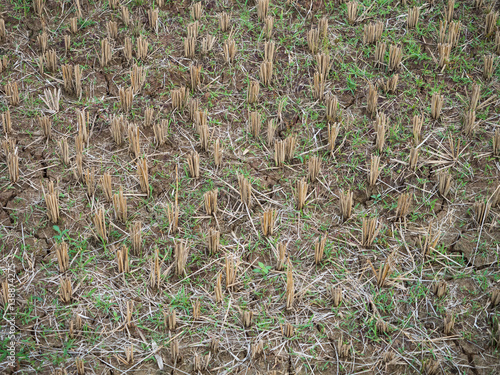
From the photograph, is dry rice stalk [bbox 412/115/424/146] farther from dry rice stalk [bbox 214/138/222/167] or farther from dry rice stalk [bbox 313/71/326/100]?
dry rice stalk [bbox 214/138/222/167]

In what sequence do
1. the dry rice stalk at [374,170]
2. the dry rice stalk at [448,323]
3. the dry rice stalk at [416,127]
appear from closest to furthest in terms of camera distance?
the dry rice stalk at [448,323]
the dry rice stalk at [374,170]
the dry rice stalk at [416,127]

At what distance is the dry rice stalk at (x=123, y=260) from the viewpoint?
10.7 feet

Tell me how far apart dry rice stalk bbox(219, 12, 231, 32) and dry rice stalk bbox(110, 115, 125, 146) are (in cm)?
127

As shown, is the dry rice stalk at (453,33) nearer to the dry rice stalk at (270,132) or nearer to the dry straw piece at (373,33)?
the dry straw piece at (373,33)

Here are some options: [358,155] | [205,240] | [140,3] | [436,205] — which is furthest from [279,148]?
[140,3]

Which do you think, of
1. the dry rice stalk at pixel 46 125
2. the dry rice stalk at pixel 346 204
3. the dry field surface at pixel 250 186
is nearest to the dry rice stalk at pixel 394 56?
the dry field surface at pixel 250 186

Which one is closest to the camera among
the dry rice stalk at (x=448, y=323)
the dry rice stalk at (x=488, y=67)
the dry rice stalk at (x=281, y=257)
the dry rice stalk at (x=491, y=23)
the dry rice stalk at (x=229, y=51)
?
the dry rice stalk at (x=448, y=323)

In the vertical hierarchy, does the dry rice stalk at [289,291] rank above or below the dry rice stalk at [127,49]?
below

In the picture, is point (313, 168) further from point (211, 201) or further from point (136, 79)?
point (136, 79)

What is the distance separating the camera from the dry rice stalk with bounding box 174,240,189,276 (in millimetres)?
3277

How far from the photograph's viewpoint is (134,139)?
12.7ft

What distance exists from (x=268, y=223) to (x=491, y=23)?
263cm

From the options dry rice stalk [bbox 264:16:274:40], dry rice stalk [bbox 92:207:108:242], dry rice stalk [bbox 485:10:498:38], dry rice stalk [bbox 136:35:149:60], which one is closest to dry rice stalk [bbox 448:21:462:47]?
dry rice stalk [bbox 485:10:498:38]

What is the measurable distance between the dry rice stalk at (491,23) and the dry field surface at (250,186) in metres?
0.01
